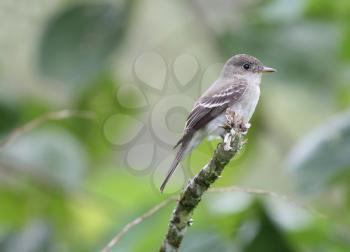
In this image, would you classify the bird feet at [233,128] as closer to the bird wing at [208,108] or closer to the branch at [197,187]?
the branch at [197,187]

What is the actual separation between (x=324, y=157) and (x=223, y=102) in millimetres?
1050

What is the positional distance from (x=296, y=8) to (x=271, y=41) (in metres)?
0.29

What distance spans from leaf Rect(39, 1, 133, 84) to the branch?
8.98ft

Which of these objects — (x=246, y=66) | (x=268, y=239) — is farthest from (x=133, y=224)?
(x=268, y=239)

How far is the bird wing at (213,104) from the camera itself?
9.84 ft

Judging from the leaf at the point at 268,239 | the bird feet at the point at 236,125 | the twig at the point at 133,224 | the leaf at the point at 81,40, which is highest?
the bird feet at the point at 236,125

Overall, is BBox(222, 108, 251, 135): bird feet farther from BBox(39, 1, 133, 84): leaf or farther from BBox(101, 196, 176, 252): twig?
BBox(39, 1, 133, 84): leaf

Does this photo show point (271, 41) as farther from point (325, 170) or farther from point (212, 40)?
point (325, 170)

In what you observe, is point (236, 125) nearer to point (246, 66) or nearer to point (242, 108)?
→ point (242, 108)

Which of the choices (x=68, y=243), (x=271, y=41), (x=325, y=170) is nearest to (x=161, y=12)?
(x=271, y=41)

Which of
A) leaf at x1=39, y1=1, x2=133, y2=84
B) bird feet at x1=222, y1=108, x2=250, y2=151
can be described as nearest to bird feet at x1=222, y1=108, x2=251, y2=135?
bird feet at x1=222, y1=108, x2=250, y2=151

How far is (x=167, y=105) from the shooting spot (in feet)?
11.9

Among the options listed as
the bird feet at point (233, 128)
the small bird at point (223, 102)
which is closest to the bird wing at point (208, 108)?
the small bird at point (223, 102)

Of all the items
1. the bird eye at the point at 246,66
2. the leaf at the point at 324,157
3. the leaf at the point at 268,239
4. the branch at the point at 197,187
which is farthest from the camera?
the leaf at the point at 324,157
